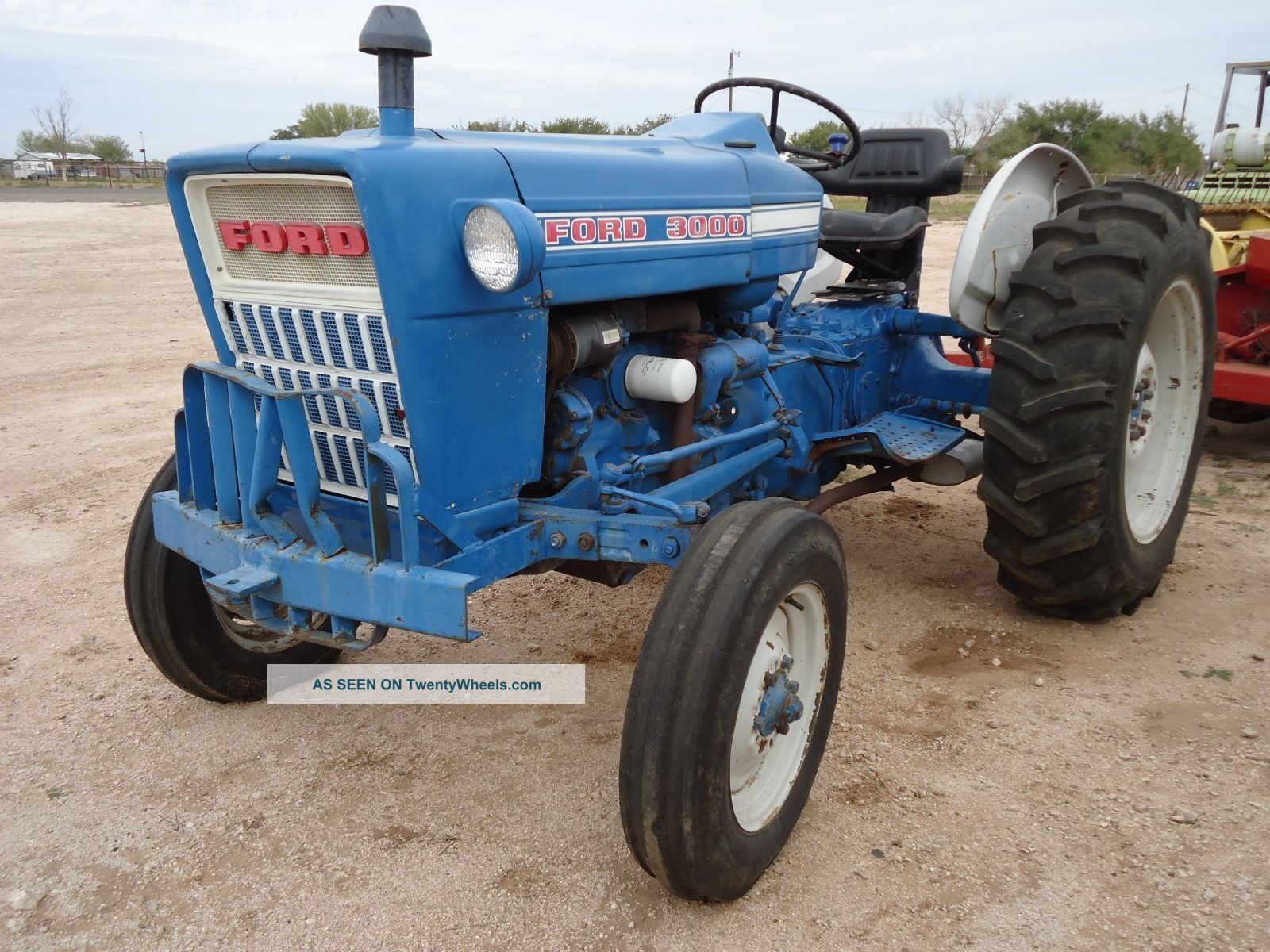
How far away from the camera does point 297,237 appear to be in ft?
7.74

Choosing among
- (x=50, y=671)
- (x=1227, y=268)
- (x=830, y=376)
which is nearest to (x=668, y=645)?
(x=830, y=376)

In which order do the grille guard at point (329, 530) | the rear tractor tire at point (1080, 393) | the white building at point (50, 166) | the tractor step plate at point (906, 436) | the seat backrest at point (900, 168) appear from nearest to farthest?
the grille guard at point (329, 530)
the rear tractor tire at point (1080, 393)
the tractor step plate at point (906, 436)
the seat backrest at point (900, 168)
the white building at point (50, 166)

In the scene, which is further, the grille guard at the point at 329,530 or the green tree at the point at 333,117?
the green tree at the point at 333,117

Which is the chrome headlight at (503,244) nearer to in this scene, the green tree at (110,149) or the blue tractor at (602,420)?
the blue tractor at (602,420)

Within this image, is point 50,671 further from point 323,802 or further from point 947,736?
point 947,736

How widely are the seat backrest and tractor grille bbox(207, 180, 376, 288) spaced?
2.79 metres

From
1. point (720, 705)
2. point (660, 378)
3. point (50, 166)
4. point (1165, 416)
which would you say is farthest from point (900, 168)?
point (50, 166)

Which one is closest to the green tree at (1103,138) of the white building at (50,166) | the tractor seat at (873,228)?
the tractor seat at (873,228)

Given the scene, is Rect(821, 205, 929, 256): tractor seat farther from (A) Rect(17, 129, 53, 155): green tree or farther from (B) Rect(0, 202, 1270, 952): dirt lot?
(A) Rect(17, 129, 53, 155): green tree

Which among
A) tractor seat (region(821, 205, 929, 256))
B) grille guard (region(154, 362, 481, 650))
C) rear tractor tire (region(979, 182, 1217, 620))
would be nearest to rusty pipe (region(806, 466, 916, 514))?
rear tractor tire (region(979, 182, 1217, 620))

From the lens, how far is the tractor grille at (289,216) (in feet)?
7.45

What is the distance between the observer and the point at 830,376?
13.1 feet

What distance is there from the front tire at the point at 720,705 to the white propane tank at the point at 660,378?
55 centimetres

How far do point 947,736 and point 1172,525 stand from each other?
5.09 ft
